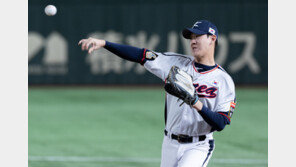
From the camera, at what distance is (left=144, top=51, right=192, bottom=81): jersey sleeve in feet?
15.4

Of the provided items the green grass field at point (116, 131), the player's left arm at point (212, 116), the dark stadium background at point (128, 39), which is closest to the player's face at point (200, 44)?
the player's left arm at point (212, 116)

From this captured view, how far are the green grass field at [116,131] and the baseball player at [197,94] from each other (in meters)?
2.60

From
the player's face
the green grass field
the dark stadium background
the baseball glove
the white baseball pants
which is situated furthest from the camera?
the dark stadium background

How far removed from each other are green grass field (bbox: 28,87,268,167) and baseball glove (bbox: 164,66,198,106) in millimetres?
3232

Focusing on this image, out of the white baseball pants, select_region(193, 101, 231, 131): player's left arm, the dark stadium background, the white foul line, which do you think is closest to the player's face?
select_region(193, 101, 231, 131): player's left arm

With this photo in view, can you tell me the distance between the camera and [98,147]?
8266mm

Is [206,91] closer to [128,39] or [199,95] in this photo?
[199,95]

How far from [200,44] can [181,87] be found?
2.29 ft

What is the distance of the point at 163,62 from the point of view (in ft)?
15.5

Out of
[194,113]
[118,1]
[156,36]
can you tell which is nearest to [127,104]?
[156,36]

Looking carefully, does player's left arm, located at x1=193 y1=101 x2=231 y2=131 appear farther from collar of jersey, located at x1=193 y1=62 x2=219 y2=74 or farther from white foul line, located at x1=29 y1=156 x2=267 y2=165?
white foul line, located at x1=29 y1=156 x2=267 y2=165

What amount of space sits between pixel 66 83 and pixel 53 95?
5.85 ft

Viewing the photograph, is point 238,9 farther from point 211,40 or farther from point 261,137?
Result: point 211,40

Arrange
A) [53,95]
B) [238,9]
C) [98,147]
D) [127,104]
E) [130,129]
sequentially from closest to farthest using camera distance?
1. [98,147]
2. [130,129]
3. [127,104]
4. [53,95]
5. [238,9]
